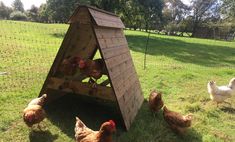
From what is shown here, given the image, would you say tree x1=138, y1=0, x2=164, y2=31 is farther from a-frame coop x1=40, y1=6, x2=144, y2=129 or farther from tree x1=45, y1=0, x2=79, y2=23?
a-frame coop x1=40, y1=6, x2=144, y2=129

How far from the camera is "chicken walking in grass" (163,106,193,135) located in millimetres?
4332

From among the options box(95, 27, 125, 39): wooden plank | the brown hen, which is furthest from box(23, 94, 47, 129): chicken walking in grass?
box(95, 27, 125, 39): wooden plank

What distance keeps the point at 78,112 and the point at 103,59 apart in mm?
1510

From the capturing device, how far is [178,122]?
4.37 metres

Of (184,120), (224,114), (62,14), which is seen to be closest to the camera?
(184,120)

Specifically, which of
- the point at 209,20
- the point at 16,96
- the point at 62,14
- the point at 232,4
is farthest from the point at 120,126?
the point at 209,20

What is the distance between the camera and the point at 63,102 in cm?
551

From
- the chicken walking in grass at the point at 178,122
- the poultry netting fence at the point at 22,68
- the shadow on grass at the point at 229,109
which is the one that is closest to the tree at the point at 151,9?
the poultry netting fence at the point at 22,68

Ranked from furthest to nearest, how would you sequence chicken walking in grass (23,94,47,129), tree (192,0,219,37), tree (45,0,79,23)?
tree (192,0,219,37) → tree (45,0,79,23) → chicken walking in grass (23,94,47,129)

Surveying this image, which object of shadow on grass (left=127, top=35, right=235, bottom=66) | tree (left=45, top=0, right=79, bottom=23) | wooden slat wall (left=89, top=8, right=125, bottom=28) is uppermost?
tree (left=45, top=0, right=79, bottom=23)

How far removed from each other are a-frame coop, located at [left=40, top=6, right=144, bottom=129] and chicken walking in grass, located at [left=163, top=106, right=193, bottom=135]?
715 millimetres

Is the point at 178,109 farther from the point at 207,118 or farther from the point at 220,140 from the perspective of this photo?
the point at 220,140

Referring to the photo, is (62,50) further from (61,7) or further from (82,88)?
(61,7)

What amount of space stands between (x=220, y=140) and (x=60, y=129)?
2.84 meters
